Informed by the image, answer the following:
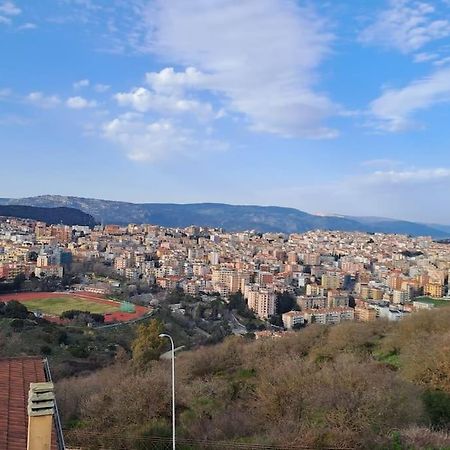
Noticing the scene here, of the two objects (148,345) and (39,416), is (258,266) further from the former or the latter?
(39,416)

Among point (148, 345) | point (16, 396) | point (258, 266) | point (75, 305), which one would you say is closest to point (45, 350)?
point (148, 345)

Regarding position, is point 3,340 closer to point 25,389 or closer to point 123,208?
point 25,389

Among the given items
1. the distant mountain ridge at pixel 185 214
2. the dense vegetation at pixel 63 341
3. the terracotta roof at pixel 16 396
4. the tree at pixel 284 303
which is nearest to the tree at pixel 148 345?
the dense vegetation at pixel 63 341

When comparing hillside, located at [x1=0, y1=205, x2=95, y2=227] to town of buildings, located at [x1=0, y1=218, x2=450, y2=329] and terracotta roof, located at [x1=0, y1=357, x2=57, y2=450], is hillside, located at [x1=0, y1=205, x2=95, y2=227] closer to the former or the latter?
town of buildings, located at [x1=0, y1=218, x2=450, y2=329]

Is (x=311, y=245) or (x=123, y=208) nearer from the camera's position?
→ (x=311, y=245)

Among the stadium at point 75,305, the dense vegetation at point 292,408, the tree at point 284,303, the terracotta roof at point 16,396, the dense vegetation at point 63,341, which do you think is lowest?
the tree at point 284,303

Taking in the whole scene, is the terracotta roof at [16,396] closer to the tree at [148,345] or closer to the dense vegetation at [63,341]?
→ the tree at [148,345]

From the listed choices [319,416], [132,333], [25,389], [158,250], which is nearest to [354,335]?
[319,416]
